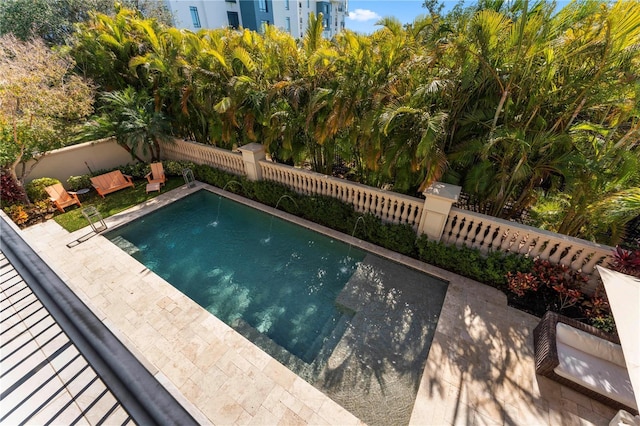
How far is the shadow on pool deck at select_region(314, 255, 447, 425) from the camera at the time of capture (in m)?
4.06

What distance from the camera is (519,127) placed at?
5.17 m

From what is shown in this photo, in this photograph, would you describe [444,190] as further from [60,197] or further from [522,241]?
[60,197]

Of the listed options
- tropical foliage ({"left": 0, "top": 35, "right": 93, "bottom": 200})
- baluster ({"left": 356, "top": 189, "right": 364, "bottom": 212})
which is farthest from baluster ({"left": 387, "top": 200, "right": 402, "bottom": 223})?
tropical foliage ({"left": 0, "top": 35, "right": 93, "bottom": 200})

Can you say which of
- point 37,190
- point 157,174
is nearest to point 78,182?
point 37,190

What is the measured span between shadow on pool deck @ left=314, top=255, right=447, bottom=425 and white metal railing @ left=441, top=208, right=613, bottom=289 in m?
1.32

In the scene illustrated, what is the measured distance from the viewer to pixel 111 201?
→ 9.49m

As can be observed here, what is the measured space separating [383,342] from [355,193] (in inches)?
153

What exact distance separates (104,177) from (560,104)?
14.1 metres

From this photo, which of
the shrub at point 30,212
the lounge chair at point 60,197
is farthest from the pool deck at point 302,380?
the lounge chair at point 60,197

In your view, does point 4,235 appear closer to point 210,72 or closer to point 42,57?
point 210,72

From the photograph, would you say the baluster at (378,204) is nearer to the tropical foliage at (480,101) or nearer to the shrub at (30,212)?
the tropical foliage at (480,101)

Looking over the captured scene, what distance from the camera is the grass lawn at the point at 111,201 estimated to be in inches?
327

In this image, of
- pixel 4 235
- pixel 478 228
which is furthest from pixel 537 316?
pixel 4 235

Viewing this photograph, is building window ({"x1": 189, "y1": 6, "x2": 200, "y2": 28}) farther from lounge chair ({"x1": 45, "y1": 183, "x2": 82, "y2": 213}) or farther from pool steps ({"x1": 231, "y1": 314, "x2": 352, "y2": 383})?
pool steps ({"x1": 231, "y1": 314, "x2": 352, "y2": 383})
